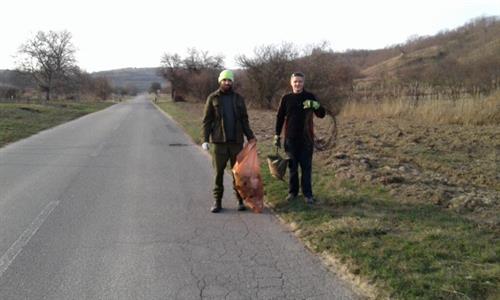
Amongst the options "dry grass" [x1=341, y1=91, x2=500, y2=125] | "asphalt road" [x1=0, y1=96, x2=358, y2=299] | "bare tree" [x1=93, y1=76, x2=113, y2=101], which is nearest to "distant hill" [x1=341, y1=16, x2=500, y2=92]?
"dry grass" [x1=341, y1=91, x2=500, y2=125]

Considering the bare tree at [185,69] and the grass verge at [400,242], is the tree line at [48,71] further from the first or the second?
the grass verge at [400,242]

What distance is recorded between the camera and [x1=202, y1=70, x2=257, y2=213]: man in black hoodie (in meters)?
6.54

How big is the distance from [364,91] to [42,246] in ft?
79.2

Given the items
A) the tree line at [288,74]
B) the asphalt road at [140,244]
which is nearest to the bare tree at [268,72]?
the tree line at [288,74]

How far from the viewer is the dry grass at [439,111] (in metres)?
14.6

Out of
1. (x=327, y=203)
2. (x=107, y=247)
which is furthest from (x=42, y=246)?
(x=327, y=203)

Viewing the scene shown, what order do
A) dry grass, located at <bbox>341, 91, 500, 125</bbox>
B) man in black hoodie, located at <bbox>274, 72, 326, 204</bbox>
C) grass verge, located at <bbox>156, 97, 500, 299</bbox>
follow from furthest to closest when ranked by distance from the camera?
dry grass, located at <bbox>341, 91, 500, 125</bbox>, man in black hoodie, located at <bbox>274, 72, 326, 204</bbox>, grass verge, located at <bbox>156, 97, 500, 299</bbox>

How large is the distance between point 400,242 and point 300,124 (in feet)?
8.00

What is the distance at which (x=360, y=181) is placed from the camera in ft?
25.6

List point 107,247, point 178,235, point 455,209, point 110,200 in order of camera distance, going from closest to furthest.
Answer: point 107,247 < point 178,235 < point 455,209 < point 110,200

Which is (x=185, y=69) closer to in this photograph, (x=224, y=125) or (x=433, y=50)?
(x=433, y=50)

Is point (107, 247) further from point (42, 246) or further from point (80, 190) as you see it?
point (80, 190)

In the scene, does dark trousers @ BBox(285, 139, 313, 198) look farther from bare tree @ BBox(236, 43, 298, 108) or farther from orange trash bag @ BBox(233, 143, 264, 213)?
bare tree @ BBox(236, 43, 298, 108)

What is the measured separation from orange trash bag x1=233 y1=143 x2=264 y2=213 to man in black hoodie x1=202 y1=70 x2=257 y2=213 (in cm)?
17
